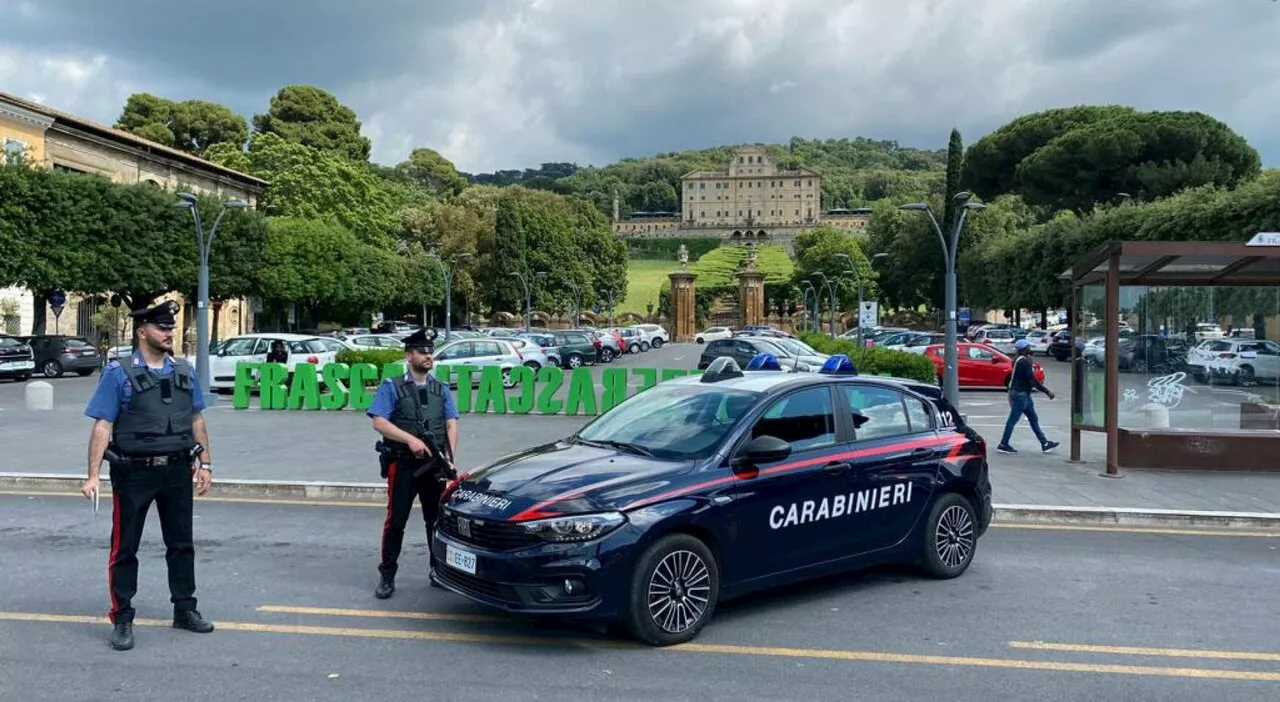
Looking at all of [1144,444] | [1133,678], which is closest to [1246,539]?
[1144,444]

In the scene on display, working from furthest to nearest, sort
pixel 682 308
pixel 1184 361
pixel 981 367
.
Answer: pixel 682 308
pixel 981 367
pixel 1184 361

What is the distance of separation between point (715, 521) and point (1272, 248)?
9821mm

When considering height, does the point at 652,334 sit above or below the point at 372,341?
above

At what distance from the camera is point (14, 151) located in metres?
36.6

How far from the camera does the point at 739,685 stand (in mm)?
5027

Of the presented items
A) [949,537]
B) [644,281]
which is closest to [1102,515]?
[949,537]

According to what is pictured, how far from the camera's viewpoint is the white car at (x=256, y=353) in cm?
2502

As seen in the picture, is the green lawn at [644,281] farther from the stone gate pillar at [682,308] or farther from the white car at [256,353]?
the white car at [256,353]

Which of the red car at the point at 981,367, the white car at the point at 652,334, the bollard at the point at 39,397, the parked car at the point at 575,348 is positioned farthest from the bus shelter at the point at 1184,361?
the white car at the point at 652,334

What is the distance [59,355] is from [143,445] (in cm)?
3172

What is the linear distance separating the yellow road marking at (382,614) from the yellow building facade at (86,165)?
37151 millimetres

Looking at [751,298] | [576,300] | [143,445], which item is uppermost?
[751,298]

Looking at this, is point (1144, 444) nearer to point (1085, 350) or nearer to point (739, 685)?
point (1085, 350)

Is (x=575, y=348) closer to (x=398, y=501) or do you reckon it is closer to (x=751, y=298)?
(x=398, y=501)
